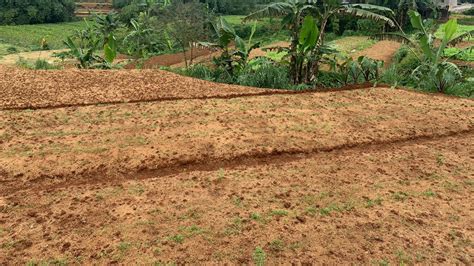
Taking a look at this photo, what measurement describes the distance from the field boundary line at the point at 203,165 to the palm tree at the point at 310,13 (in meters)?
4.05

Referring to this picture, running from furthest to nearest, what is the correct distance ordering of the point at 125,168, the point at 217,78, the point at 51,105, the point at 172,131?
1. the point at 217,78
2. the point at 51,105
3. the point at 172,131
4. the point at 125,168

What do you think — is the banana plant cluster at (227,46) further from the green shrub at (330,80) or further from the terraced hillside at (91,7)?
the terraced hillside at (91,7)

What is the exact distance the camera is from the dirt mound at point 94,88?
7.59m

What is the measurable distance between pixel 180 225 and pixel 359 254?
1735mm

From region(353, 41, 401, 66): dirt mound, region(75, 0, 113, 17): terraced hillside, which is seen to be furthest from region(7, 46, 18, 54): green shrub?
region(353, 41, 401, 66): dirt mound

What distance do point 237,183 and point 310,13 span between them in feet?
Result: 21.9

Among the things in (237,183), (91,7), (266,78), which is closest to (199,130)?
(237,183)

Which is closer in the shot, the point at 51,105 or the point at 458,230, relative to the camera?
the point at 458,230

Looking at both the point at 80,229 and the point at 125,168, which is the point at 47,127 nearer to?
the point at 125,168

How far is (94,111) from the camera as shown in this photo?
7004 mm

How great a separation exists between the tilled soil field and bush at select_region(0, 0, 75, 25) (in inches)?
1442

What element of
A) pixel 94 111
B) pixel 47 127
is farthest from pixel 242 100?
pixel 47 127

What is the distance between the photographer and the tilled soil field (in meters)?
3.89

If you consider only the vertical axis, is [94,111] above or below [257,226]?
above
